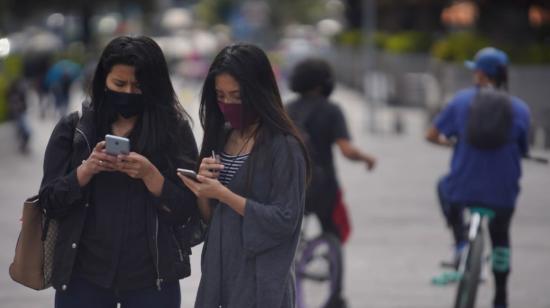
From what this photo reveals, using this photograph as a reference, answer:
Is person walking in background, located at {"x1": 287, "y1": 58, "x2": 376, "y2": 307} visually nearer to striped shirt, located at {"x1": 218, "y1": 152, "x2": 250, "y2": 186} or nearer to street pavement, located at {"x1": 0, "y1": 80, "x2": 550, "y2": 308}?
street pavement, located at {"x1": 0, "y1": 80, "x2": 550, "y2": 308}

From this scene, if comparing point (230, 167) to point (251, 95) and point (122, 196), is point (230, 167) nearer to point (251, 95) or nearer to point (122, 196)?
point (251, 95)

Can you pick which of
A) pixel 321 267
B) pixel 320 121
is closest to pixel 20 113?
pixel 321 267

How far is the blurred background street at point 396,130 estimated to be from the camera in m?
9.35

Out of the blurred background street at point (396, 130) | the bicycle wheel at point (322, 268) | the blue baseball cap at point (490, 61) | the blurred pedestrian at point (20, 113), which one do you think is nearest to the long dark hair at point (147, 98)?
the blurred background street at point (396, 130)

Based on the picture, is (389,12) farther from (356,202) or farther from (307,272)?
(307,272)

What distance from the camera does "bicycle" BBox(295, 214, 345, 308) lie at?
758 centimetres

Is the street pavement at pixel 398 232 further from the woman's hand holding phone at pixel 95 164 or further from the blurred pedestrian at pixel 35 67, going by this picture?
the blurred pedestrian at pixel 35 67

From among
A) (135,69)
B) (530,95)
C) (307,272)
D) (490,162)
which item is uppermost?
(135,69)

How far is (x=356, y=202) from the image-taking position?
46.3 feet

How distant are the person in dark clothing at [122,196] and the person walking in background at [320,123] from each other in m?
3.04

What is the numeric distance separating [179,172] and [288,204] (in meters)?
0.38

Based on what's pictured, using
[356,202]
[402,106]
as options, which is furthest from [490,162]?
[402,106]

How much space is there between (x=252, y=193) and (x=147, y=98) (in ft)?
1.61

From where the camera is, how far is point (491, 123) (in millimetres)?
6988
